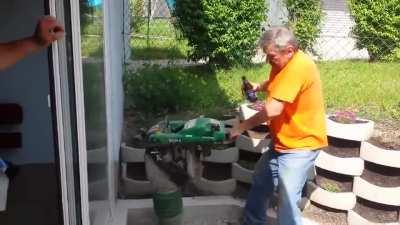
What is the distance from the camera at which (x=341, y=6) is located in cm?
1116

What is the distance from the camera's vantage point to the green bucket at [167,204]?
11.9 ft

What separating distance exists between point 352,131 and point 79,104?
2393 mm

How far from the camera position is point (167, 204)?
12.0 feet

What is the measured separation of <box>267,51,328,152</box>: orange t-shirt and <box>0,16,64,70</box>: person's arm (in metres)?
1.52

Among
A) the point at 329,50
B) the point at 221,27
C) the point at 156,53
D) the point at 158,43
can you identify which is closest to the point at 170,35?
the point at 158,43

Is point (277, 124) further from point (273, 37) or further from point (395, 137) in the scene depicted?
point (395, 137)

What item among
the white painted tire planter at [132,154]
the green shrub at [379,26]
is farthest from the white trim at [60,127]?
the green shrub at [379,26]

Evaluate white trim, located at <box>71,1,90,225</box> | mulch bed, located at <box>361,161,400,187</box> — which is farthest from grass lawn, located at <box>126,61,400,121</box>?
white trim, located at <box>71,1,90,225</box>

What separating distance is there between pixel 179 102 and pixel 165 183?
6.55 feet

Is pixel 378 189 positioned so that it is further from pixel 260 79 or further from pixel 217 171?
pixel 260 79

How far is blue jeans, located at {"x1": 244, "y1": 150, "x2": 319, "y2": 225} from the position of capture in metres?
3.18

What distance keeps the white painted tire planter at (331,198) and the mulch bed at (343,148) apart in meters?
0.31

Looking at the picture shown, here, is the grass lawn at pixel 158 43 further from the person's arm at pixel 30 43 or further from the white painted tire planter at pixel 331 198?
the person's arm at pixel 30 43

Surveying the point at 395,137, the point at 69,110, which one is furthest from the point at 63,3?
the point at 395,137
